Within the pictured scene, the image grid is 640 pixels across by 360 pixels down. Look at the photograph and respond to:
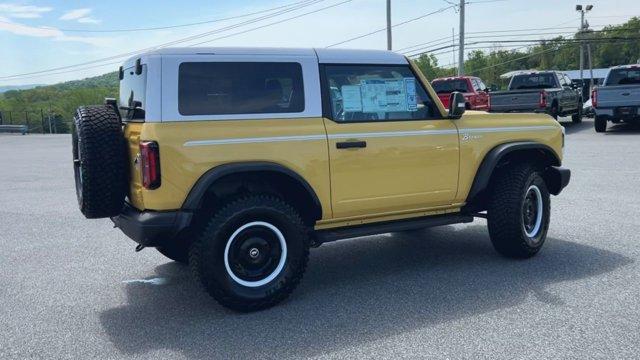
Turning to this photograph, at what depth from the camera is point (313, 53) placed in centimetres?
480

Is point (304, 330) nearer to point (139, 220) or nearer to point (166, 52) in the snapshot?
point (139, 220)

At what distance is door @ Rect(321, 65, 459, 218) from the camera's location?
15.6 feet

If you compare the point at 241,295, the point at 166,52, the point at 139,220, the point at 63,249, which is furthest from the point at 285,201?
the point at 63,249

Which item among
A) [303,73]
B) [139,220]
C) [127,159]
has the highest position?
[303,73]

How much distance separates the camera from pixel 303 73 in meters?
4.69

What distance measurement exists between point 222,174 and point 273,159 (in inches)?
17.0

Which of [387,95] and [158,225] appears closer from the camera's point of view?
[158,225]

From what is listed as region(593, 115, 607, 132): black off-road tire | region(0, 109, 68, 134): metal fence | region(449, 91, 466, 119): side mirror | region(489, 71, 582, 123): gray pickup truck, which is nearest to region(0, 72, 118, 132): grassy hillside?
region(0, 109, 68, 134): metal fence

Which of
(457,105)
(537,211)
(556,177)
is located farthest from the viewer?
(556,177)

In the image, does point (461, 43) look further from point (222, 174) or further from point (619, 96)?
point (222, 174)

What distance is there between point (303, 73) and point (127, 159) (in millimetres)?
1526

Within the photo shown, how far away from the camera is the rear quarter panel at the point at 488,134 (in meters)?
5.36

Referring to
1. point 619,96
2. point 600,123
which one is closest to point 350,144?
point 619,96

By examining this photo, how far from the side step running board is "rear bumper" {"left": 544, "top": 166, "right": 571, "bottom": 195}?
1.21m
